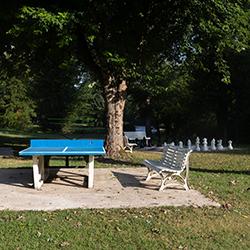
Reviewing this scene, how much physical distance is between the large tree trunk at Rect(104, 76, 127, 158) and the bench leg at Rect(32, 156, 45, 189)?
22.5ft

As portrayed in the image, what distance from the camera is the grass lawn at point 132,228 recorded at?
20.2ft

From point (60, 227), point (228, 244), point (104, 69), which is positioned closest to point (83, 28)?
point (104, 69)

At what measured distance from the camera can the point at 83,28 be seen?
50.9 ft

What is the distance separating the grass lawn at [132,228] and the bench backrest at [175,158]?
1.15 metres

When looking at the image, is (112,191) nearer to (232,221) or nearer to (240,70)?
(232,221)

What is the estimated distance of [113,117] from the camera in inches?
709

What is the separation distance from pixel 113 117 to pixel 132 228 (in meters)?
11.3

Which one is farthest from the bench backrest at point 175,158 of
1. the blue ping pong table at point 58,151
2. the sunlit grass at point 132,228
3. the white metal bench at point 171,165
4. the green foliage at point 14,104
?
the green foliage at point 14,104

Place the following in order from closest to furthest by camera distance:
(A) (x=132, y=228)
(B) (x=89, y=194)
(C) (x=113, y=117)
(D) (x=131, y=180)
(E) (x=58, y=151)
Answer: (A) (x=132, y=228) < (B) (x=89, y=194) < (E) (x=58, y=151) < (D) (x=131, y=180) < (C) (x=113, y=117)

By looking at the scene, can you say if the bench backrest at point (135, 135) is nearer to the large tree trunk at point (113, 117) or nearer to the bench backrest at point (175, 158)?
the large tree trunk at point (113, 117)

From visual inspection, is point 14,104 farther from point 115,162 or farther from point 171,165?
point 171,165

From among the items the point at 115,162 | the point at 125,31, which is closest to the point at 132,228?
the point at 115,162

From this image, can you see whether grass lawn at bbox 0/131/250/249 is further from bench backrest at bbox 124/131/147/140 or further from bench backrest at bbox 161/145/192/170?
bench backrest at bbox 124/131/147/140

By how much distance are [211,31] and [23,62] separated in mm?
8857
